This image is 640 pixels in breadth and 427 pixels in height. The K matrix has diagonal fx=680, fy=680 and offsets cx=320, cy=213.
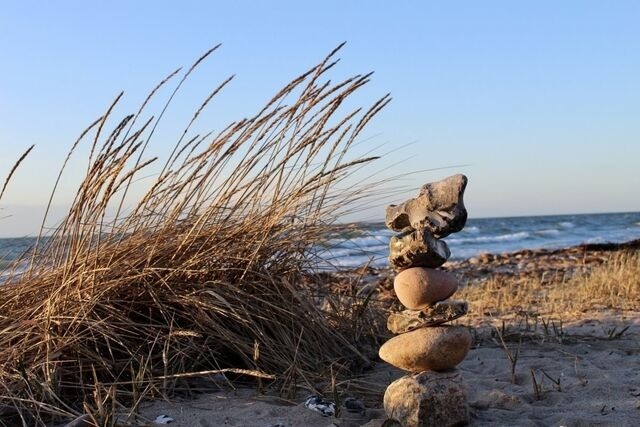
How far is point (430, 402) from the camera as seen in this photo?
2107mm

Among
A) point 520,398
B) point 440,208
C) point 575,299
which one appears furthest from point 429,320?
point 575,299

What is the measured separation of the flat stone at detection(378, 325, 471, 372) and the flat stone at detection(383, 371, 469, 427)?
0.05 metres

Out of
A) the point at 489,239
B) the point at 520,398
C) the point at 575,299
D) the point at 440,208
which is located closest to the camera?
the point at 440,208

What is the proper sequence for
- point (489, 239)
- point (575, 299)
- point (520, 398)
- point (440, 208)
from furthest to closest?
1. point (489, 239)
2. point (575, 299)
3. point (520, 398)
4. point (440, 208)

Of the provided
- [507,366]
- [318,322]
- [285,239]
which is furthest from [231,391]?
[507,366]

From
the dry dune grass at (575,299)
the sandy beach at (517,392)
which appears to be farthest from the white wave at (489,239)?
the sandy beach at (517,392)

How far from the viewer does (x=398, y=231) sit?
→ 7.53 ft

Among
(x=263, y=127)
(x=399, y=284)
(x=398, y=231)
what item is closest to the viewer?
(x=399, y=284)

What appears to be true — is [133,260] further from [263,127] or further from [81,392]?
[263,127]

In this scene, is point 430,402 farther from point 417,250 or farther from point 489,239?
point 489,239

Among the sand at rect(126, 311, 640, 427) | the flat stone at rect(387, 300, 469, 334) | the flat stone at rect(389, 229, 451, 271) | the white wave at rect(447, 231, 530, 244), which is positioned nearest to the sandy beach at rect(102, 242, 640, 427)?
the sand at rect(126, 311, 640, 427)

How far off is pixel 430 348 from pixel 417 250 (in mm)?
307

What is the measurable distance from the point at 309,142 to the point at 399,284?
0.75m

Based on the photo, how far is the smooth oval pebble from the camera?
2104 mm
